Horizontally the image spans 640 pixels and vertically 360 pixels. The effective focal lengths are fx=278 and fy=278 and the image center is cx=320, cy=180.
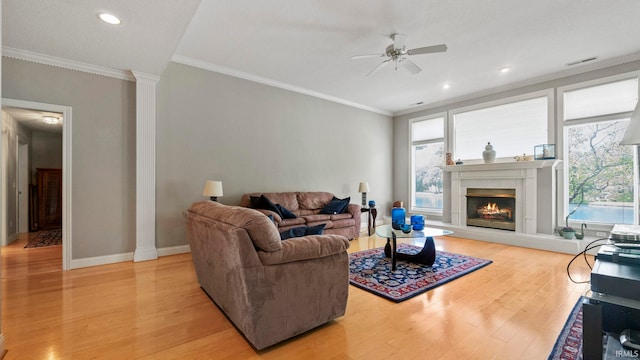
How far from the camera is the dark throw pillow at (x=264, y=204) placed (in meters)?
4.46

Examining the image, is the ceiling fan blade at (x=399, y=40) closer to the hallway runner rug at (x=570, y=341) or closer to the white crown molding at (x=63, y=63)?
the hallway runner rug at (x=570, y=341)

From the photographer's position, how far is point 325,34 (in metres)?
3.53

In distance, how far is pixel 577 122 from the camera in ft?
15.2

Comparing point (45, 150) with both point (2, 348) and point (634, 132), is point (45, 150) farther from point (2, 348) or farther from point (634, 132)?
point (634, 132)

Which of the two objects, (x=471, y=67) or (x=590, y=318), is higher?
(x=471, y=67)

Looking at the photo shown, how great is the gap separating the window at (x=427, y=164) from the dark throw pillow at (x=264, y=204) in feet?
13.1

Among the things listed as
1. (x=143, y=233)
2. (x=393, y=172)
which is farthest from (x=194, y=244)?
(x=393, y=172)

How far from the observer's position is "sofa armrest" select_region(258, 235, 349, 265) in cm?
184

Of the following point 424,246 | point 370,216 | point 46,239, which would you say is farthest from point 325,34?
point 46,239

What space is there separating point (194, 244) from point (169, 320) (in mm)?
710

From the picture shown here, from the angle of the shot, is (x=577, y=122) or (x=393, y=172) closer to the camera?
(x=577, y=122)

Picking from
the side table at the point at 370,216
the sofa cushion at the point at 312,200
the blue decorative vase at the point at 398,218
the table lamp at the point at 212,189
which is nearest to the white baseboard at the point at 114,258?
the table lamp at the point at 212,189

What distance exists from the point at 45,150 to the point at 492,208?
10.3 meters

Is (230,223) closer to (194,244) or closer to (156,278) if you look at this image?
(194,244)
